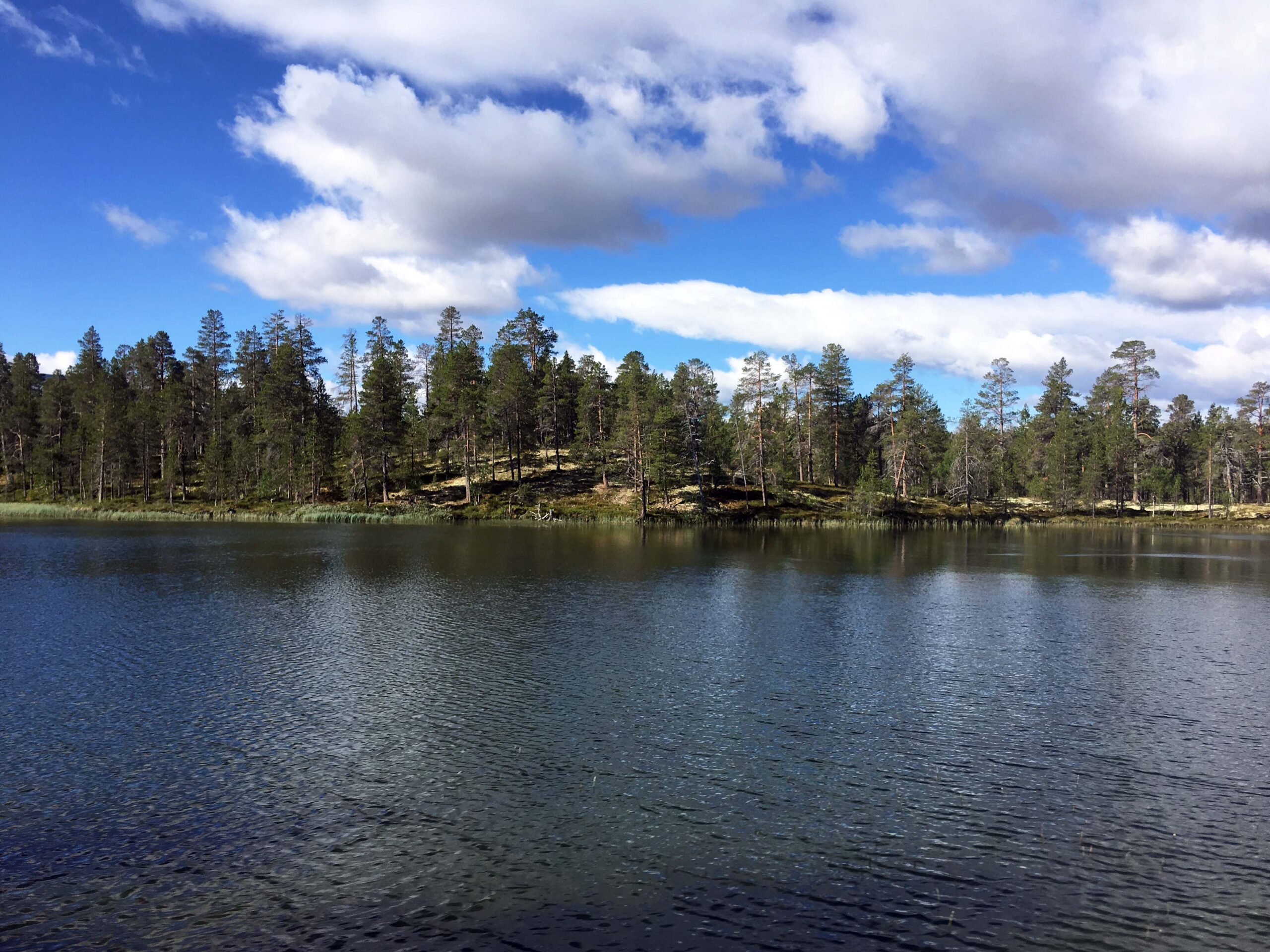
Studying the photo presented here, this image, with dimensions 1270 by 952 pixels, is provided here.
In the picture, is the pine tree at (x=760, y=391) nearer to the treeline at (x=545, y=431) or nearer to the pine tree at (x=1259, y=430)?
the treeline at (x=545, y=431)

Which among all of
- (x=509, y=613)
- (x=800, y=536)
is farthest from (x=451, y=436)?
(x=509, y=613)

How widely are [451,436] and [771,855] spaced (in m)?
112

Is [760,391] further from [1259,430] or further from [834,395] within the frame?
[1259,430]

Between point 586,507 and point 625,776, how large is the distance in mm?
91275

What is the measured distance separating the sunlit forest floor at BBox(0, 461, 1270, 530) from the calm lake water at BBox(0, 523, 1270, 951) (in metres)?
64.9

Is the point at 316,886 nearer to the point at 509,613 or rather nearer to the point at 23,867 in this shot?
the point at 23,867

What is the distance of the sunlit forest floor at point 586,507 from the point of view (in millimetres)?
105000

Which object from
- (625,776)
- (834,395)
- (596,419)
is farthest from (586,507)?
(625,776)

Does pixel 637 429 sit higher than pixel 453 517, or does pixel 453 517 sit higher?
pixel 637 429

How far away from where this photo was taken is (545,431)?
133750 mm

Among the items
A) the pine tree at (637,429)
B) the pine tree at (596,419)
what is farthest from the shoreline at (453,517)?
the pine tree at (596,419)

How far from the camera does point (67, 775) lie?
17.5m

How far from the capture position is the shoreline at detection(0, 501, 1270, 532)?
334ft

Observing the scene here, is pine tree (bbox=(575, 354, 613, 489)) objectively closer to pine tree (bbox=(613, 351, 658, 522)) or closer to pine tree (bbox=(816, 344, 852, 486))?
pine tree (bbox=(613, 351, 658, 522))
